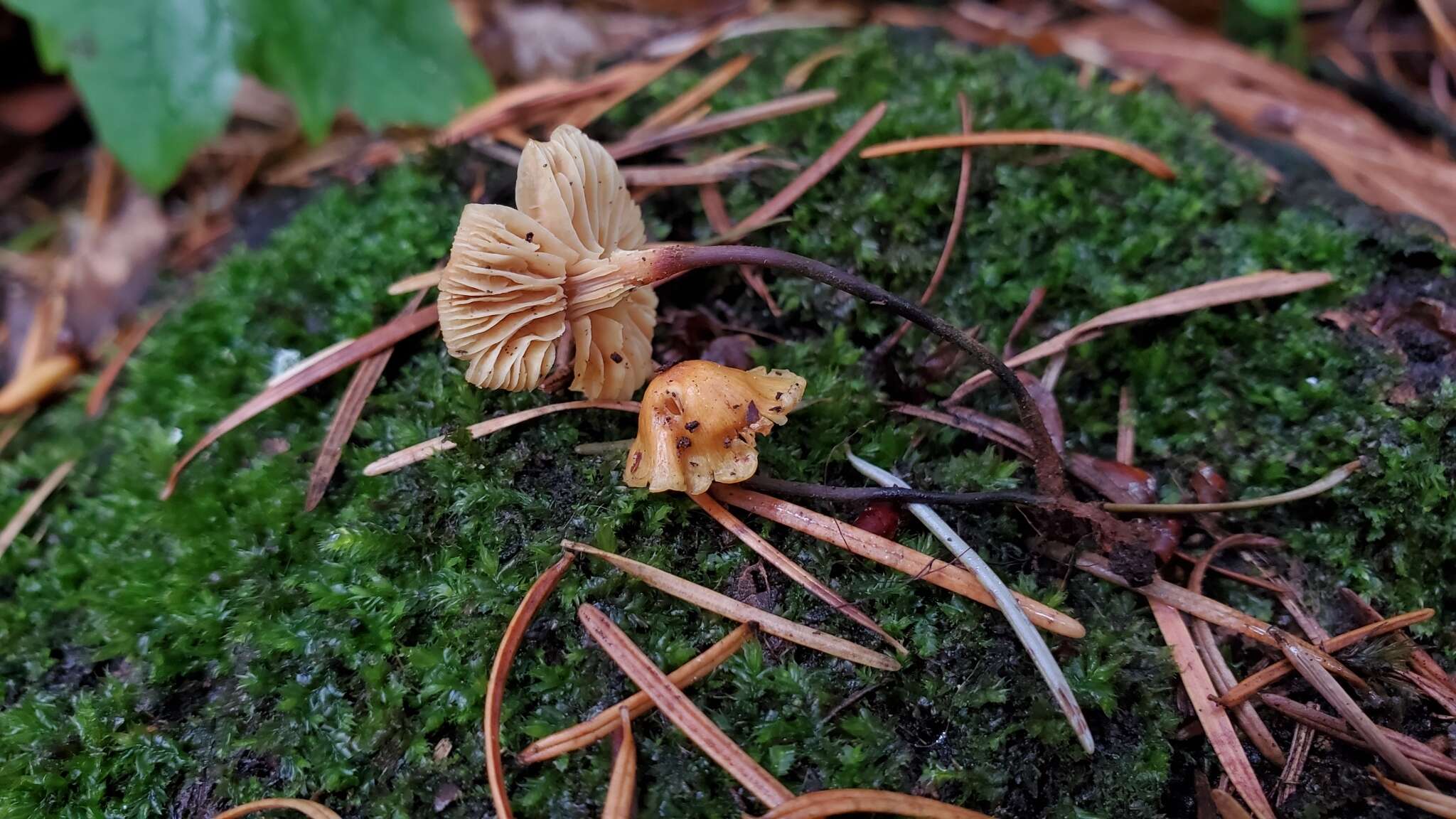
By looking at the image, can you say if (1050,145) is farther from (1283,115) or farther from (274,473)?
(274,473)

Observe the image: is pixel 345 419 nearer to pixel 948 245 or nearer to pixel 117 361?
pixel 117 361

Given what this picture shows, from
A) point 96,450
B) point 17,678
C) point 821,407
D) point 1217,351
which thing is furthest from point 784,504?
point 96,450

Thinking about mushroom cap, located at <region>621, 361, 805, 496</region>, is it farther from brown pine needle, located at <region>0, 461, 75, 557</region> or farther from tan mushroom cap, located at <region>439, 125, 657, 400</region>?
brown pine needle, located at <region>0, 461, 75, 557</region>

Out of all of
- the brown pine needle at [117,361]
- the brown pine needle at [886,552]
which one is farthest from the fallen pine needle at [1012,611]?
the brown pine needle at [117,361]

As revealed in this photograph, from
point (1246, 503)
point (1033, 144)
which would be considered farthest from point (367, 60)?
point (1246, 503)

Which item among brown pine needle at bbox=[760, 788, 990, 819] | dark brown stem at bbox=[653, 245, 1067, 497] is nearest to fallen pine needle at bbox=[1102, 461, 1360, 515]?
dark brown stem at bbox=[653, 245, 1067, 497]
